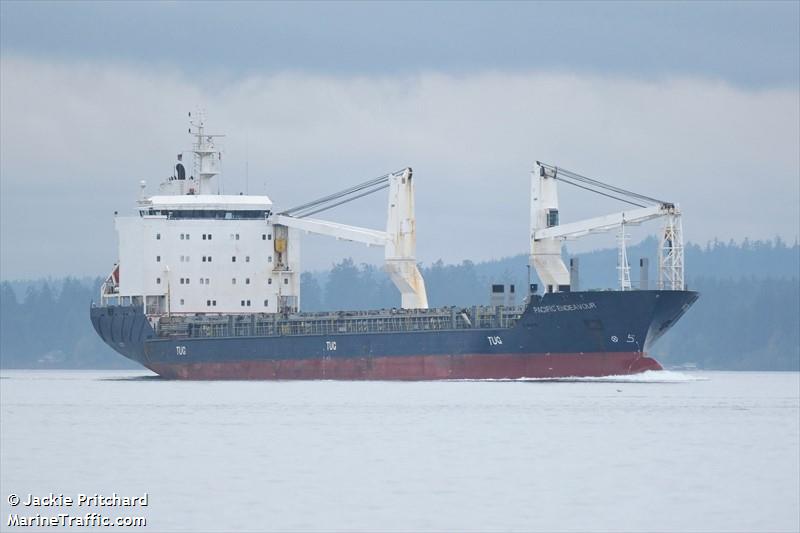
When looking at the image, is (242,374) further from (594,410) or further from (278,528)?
(278,528)

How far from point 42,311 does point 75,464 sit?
5949 inches

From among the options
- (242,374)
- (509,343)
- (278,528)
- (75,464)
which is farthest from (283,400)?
(278,528)

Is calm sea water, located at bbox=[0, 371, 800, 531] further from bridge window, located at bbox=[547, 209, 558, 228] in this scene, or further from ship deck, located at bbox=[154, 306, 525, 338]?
bridge window, located at bbox=[547, 209, 558, 228]

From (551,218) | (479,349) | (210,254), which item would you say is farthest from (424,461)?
(210,254)

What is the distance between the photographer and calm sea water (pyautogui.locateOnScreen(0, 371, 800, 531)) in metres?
23.7

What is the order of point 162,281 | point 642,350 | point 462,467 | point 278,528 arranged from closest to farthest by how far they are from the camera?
point 278,528 → point 462,467 → point 642,350 → point 162,281

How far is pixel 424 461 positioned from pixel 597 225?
90.2 feet

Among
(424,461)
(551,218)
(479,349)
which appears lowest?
(424,461)

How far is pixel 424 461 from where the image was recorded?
29.2 m

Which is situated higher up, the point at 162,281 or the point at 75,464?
the point at 162,281

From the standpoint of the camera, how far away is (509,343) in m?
52.1

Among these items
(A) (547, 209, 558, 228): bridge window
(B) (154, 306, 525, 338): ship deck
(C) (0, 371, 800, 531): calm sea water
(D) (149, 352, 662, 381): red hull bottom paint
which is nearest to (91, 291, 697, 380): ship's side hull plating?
(D) (149, 352, 662, 381): red hull bottom paint

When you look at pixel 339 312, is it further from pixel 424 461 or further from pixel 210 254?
pixel 424 461

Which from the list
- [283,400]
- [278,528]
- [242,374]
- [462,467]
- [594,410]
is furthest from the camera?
[242,374]
